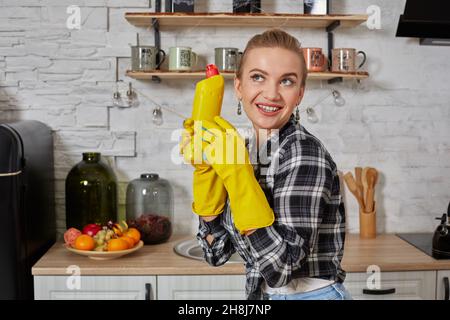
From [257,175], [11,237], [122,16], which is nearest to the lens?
[257,175]

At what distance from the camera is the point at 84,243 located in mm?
2119

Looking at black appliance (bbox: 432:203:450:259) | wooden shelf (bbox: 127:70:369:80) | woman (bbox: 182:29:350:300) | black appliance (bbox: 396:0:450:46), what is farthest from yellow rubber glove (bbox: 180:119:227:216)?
black appliance (bbox: 396:0:450:46)

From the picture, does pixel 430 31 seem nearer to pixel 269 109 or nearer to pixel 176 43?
pixel 176 43

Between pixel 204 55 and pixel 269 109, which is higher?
pixel 204 55

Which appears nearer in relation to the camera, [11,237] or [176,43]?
[11,237]

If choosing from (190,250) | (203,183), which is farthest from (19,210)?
(203,183)

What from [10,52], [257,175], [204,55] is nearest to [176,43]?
[204,55]

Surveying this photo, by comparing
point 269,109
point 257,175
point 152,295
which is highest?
point 269,109

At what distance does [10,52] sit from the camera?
2482 millimetres

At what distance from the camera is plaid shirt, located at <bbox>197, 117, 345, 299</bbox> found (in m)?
1.10

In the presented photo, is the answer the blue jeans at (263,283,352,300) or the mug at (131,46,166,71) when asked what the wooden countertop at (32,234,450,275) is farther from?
the blue jeans at (263,283,352,300)

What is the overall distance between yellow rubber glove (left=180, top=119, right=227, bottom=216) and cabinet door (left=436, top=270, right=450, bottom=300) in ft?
4.10

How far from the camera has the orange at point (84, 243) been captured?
6.95ft

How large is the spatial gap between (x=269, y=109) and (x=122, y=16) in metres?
1.49
